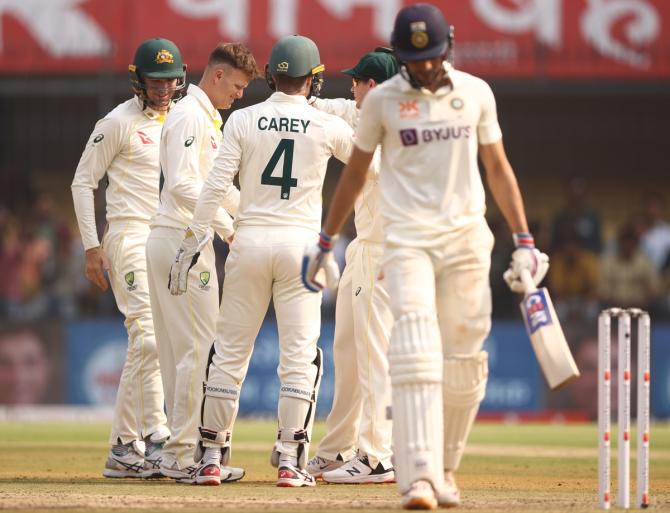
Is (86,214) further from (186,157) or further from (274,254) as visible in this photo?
(274,254)

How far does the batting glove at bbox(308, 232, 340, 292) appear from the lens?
6.32 metres

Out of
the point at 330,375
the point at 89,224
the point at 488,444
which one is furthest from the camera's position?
the point at 330,375

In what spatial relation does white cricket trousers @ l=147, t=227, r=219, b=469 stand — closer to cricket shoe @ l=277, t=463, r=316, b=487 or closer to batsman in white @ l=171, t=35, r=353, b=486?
batsman in white @ l=171, t=35, r=353, b=486

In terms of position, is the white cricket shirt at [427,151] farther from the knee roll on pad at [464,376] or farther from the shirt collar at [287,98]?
the shirt collar at [287,98]

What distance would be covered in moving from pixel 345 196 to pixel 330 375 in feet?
31.2

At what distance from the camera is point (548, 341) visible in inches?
228

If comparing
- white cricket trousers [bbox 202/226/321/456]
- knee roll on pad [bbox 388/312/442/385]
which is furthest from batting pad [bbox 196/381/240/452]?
knee roll on pad [bbox 388/312/442/385]

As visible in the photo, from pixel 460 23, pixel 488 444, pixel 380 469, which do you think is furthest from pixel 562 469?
pixel 460 23

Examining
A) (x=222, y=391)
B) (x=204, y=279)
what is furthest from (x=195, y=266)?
(x=222, y=391)

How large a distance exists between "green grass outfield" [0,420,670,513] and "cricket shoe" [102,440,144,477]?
13cm

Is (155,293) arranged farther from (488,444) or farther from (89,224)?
(488,444)

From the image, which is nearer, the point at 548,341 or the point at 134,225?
the point at 548,341

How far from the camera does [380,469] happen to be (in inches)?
301

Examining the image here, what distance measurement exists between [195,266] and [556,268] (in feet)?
32.4
